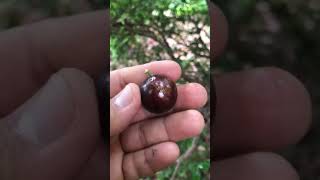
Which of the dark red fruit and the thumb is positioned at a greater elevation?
the dark red fruit

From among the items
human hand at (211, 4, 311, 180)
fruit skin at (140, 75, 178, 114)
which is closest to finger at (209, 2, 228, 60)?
human hand at (211, 4, 311, 180)

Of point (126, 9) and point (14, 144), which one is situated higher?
point (126, 9)

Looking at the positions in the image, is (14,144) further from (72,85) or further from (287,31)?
(287,31)

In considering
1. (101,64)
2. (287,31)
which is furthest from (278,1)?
(101,64)

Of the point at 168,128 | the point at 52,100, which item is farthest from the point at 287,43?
the point at 52,100

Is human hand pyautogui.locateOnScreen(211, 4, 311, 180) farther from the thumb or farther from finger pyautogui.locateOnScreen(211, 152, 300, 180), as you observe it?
the thumb

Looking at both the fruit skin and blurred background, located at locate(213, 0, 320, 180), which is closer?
the fruit skin
